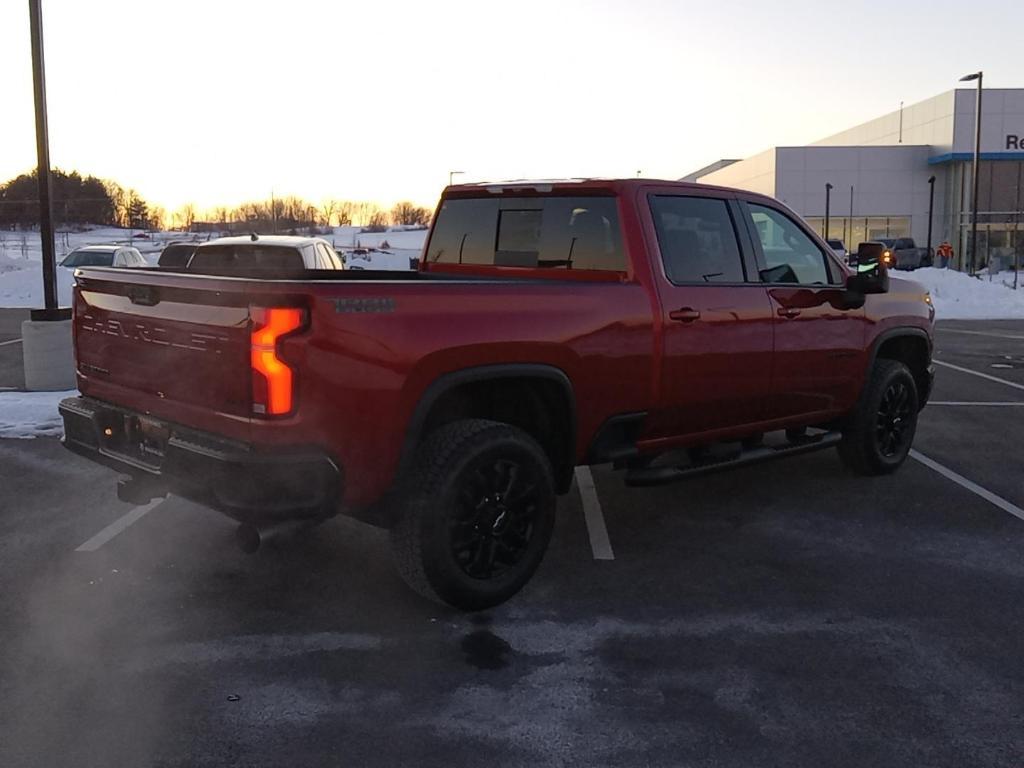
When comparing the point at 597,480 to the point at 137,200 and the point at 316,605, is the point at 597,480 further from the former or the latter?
the point at 137,200

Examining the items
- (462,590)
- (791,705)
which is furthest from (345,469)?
(791,705)

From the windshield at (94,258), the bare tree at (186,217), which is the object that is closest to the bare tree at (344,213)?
the bare tree at (186,217)

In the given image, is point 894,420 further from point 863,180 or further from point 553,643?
point 863,180

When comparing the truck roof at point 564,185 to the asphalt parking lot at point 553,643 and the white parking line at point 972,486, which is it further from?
the white parking line at point 972,486

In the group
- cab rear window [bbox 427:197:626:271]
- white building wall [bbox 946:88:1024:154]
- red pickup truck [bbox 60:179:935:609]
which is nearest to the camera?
red pickup truck [bbox 60:179:935:609]

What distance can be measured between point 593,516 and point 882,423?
2.47 metres

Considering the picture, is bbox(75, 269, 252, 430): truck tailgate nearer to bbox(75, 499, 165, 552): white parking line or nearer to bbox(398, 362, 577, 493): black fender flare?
bbox(398, 362, 577, 493): black fender flare

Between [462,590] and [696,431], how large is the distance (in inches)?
74.2

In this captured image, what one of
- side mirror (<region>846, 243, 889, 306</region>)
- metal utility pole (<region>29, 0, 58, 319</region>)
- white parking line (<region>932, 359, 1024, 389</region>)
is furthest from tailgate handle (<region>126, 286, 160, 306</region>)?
white parking line (<region>932, 359, 1024, 389</region>)

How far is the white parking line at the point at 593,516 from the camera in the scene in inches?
219

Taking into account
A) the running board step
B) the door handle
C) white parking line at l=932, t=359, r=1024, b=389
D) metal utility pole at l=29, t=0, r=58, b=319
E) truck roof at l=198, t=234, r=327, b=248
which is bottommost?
white parking line at l=932, t=359, r=1024, b=389

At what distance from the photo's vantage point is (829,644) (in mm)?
4227

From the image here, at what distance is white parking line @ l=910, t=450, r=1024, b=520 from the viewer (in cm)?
→ 640

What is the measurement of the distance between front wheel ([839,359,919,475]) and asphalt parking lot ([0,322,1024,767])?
0.54m
